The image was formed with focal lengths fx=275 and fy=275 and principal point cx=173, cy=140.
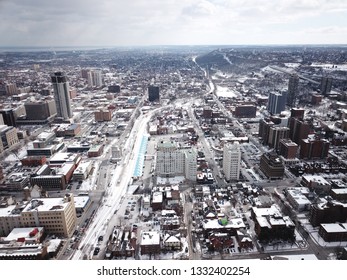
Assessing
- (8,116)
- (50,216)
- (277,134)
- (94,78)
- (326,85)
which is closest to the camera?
(50,216)

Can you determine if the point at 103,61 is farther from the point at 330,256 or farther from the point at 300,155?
the point at 330,256

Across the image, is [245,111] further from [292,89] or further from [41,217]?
[41,217]

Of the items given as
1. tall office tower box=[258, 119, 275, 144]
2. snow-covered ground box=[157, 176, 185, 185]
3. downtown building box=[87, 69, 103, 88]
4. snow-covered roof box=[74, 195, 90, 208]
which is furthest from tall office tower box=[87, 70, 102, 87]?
snow-covered roof box=[74, 195, 90, 208]

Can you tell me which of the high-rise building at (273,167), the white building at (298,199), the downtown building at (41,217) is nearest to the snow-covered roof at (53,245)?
the downtown building at (41,217)

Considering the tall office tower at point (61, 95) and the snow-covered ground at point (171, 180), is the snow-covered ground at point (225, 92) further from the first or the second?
the snow-covered ground at point (171, 180)

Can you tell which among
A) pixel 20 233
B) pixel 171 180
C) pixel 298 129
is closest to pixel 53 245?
pixel 20 233
